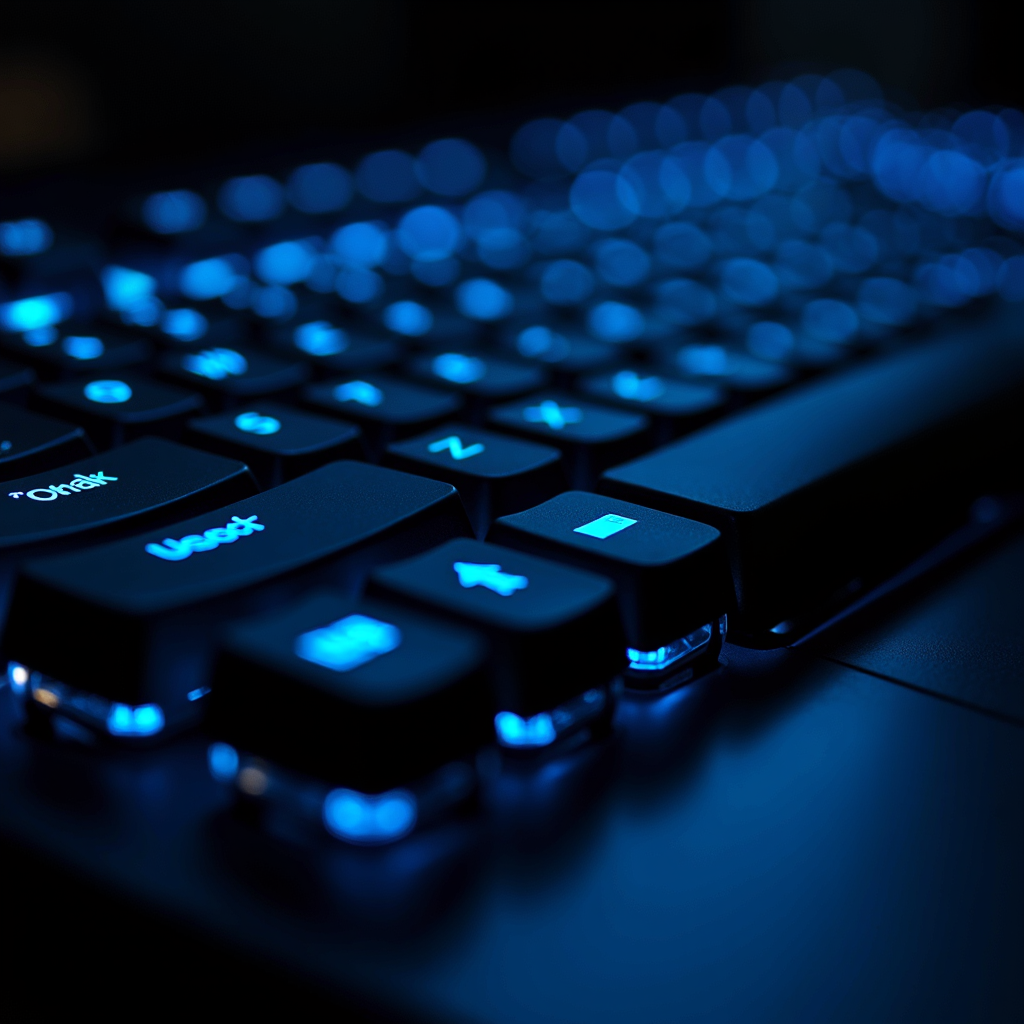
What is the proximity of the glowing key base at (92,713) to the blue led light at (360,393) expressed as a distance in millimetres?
200

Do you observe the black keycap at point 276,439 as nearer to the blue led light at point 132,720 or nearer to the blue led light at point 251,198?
the blue led light at point 132,720

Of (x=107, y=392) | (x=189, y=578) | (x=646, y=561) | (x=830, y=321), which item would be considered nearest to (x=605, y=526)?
(x=646, y=561)

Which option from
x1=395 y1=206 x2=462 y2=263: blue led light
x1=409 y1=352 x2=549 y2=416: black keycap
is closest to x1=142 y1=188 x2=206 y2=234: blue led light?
x1=395 y1=206 x2=462 y2=263: blue led light

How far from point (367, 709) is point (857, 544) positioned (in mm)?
245

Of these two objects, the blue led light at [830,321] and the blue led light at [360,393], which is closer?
the blue led light at [360,393]

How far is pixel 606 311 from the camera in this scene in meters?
0.64

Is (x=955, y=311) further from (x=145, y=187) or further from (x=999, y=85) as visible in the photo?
(x=999, y=85)

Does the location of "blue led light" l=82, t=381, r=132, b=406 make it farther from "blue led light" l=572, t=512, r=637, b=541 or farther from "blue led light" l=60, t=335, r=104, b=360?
"blue led light" l=572, t=512, r=637, b=541

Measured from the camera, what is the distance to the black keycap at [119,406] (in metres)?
0.45

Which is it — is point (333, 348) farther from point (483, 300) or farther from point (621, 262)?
point (621, 262)

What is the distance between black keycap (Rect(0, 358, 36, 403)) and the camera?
48 centimetres

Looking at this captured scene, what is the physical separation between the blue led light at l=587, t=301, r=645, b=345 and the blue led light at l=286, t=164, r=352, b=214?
24cm

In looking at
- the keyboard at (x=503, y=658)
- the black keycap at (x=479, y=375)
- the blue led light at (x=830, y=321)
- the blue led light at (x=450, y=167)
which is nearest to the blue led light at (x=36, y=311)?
the keyboard at (x=503, y=658)

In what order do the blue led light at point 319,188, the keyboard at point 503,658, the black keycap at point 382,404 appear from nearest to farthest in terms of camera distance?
the keyboard at point 503,658
the black keycap at point 382,404
the blue led light at point 319,188
